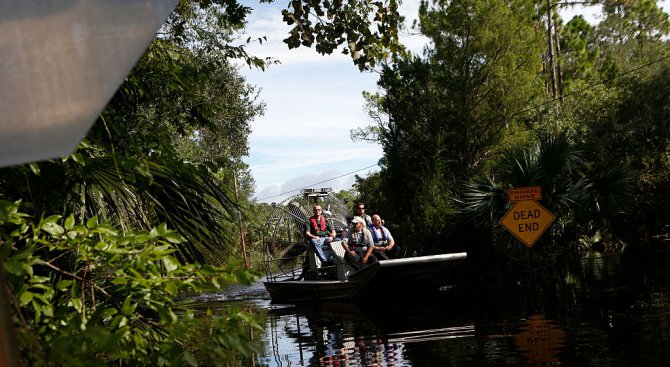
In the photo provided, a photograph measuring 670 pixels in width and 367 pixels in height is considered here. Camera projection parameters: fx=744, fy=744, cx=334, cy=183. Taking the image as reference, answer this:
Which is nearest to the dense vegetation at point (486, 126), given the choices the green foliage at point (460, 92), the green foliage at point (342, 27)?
the green foliage at point (460, 92)

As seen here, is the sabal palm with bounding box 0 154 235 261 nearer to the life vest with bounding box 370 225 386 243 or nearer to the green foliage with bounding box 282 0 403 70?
the green foliage with bounding box 282 0 403 70

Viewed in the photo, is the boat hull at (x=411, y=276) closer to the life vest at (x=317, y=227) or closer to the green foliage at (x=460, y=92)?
the life vest at (x=317, y=227)

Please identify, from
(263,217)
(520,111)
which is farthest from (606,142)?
(263,217)

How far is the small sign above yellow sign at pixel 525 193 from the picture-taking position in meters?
15.0

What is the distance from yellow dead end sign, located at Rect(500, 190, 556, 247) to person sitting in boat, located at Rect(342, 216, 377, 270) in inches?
117

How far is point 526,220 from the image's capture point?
1521 centimetres

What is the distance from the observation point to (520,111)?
2934 centimetres

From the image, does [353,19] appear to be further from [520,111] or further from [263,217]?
[263,217]

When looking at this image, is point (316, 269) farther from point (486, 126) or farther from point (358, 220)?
point (486, 126)

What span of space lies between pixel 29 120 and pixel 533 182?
18.2m

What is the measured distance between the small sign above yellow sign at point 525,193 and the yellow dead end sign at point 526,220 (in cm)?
11

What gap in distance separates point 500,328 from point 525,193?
604 cm

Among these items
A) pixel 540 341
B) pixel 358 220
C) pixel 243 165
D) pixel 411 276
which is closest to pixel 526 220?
pixel 411 276

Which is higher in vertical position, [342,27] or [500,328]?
[342,27]
